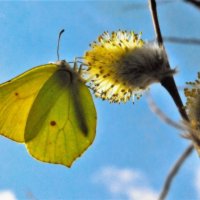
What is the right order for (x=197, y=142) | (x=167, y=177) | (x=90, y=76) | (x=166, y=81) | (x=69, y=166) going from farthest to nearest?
(x=69, y=166) → (x=90, y=76) → (x=166, y=81) → (x=197, y=142) → (x=167, y=177)

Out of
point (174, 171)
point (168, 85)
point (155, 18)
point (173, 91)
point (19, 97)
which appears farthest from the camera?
point (19, 97)

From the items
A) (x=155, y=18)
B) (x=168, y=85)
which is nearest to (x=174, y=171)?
(x=155, y=18)

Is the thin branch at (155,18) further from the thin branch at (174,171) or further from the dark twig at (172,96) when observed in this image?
the thin branch at (174,171)

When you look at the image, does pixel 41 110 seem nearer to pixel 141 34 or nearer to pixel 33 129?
pixel 33 129

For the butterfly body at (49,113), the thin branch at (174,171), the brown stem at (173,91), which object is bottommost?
the thin branch at (174,171)

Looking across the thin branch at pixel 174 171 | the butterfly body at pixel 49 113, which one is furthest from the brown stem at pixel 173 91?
the butterfly body at pixel 49 113

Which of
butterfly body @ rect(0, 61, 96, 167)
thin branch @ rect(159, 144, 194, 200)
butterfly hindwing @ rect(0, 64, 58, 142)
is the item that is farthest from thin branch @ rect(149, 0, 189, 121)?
butterfly hindwing @ rect(0, 64, 58, 142)

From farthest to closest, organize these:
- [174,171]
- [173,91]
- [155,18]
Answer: [173,91] < [155,18] < [174,171]

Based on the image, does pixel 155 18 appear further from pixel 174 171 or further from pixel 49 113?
pixel 49 113

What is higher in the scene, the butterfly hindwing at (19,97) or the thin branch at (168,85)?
the butterfly hindwing at (19,97)

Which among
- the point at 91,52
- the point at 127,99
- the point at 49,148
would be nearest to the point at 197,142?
the point at 127,99

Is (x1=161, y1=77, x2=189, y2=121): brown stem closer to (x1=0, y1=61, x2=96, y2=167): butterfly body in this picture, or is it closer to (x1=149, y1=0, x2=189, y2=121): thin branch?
(x1=149, y1=0, x2=189, y2=121): thin branch
